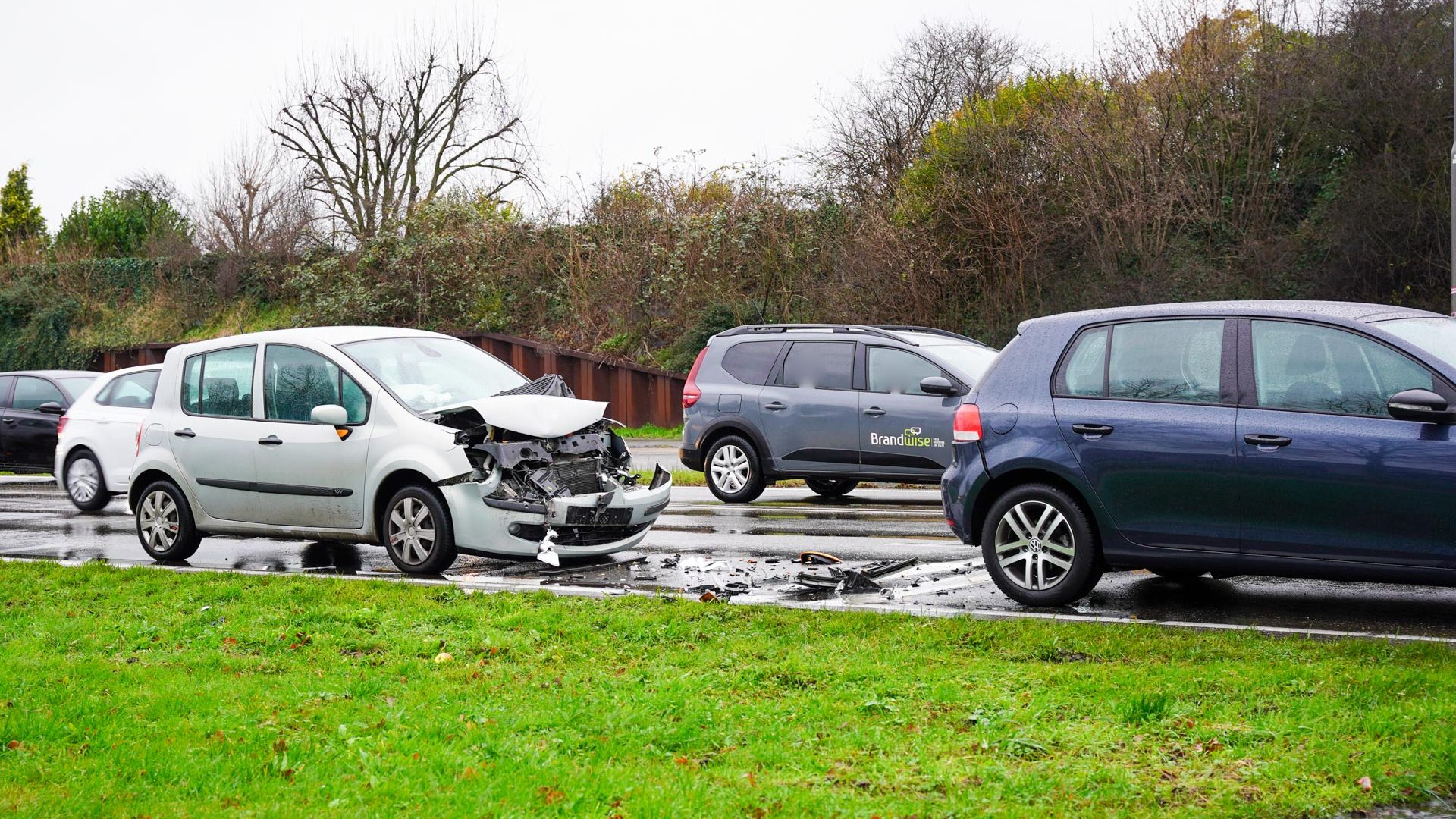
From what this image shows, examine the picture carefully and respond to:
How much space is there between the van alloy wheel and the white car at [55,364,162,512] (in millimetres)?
11230

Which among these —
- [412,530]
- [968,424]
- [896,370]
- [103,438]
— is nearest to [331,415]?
[412,530]

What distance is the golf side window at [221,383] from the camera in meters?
Answer: 10.5

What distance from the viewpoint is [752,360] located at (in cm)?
1455

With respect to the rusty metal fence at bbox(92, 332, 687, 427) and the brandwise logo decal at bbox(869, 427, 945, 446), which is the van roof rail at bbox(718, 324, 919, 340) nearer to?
the brandwise logo decal at bbox(869, 427, 945, 446)

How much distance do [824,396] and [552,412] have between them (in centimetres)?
473

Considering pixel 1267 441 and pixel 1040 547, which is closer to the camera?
pixel 1267 441

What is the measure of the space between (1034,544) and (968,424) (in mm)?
834

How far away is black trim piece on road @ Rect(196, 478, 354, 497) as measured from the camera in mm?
9867

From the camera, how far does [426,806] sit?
418cm

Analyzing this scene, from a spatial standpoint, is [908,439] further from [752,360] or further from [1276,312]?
[1276,312]

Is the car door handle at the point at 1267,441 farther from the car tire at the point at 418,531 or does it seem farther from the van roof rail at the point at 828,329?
the van roof rail at the point at 828,329

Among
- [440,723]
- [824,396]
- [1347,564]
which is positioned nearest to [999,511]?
[1347,564]

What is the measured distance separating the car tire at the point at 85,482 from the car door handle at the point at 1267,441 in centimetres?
1325

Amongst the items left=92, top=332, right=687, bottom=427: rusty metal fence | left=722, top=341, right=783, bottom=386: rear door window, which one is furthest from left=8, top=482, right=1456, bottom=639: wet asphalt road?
left=92, top=332, right=687, bottom=427: rusty metal fence
